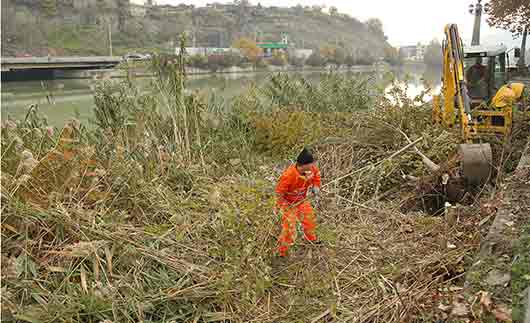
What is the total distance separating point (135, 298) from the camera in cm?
325

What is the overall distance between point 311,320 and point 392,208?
260cm

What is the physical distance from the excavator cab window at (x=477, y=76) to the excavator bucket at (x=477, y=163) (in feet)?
12.1

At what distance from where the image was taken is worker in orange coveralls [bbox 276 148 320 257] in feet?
13.6

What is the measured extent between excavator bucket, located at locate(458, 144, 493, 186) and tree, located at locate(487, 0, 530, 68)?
427 inches

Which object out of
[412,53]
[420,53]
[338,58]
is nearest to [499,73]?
[338,58]

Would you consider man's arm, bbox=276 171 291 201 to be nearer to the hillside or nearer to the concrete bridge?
the hillside

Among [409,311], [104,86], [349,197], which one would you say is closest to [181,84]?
[104,86]

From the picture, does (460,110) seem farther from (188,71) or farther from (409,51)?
(409,51)

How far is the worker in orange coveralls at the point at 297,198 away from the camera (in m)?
4.15

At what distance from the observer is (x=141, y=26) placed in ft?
266

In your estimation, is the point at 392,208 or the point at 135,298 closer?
the point at 135,298

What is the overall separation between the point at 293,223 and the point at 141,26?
3337 inches

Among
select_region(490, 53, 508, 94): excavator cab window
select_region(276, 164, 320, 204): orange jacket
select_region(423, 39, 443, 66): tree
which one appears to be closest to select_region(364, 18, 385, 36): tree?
select_region(423, 39, 443, 66): tree

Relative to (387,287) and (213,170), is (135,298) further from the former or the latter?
(213,170)
